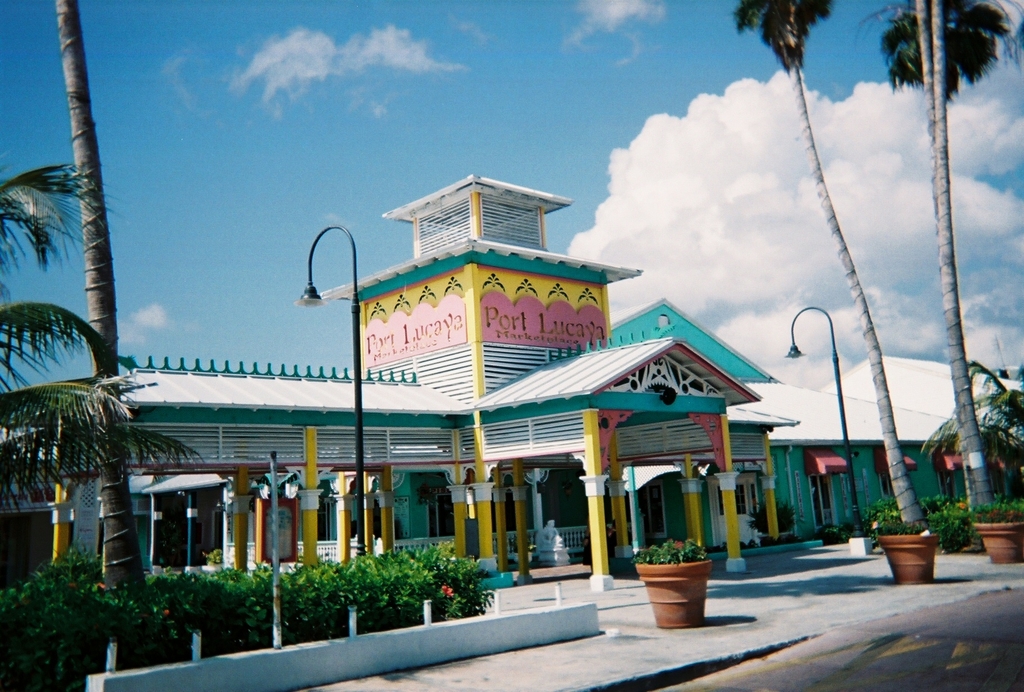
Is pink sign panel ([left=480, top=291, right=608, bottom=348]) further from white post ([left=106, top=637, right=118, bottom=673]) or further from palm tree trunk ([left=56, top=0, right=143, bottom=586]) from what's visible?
white post ([left=106, top=637, right=118, bottom=673])

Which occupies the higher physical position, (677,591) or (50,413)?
(50,413)

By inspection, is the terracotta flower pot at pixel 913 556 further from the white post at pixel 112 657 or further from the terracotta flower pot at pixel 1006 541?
the white post at pixel 112 657

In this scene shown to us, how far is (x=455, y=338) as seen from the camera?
21844mm

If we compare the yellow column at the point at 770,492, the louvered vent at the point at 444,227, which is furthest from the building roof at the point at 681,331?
the louvered vent at the point at 444,227

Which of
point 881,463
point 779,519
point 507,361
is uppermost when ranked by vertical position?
point 507,361

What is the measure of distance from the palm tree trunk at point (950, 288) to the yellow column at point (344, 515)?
1583 centimetres

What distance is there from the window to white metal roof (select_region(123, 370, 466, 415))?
57.0 feet

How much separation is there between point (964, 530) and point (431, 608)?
55.7ft

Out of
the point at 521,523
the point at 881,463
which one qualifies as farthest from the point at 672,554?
the point at 881,463

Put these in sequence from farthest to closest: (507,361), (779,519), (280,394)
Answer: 1. (779,519)
2. (507,361)
3. (280,394)

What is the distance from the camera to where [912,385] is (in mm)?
49375

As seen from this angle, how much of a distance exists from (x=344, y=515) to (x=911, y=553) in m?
13.8

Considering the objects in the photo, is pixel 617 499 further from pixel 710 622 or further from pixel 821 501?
pixel 821 501

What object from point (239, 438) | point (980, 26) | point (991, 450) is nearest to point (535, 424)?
point (239, 438)
